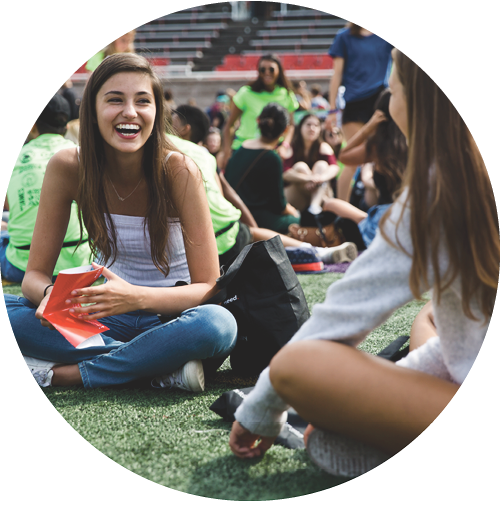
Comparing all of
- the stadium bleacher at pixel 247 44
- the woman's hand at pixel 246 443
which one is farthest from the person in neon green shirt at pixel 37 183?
the woman's hand at pixel 246 443

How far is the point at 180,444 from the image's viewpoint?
4.27 ft

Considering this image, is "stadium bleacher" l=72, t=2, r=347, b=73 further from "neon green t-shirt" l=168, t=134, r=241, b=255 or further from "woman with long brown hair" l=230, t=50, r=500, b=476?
"woman with long brown hair" l=230, t=50, r=500, b=476

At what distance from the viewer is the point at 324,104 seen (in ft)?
22.6

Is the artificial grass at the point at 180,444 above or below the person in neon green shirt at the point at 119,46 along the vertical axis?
below

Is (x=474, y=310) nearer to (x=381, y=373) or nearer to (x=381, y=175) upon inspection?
(x=381, y=373)

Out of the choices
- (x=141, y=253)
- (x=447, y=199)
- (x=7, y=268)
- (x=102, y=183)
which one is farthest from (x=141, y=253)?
(x=7, y=268)

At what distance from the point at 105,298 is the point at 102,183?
→ 40 centimetres

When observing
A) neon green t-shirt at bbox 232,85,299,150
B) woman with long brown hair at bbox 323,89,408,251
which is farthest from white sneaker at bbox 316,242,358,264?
neon green t-shirt at bbox 232,85,299,150

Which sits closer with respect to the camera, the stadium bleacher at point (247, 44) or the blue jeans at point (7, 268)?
the blue jeans at point (7, 268)

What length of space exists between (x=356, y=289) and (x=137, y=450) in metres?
0.65

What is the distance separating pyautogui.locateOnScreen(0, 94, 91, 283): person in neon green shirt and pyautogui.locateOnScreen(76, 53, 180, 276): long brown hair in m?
0.58

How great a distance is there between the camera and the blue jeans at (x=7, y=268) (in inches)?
111

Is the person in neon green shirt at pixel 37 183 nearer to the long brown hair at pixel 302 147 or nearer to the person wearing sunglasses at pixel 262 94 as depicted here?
the person wearing sunglasses at pixel 262 94

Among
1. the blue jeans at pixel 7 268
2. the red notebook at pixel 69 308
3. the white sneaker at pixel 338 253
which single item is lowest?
the white sneaker at pixel 338 253
